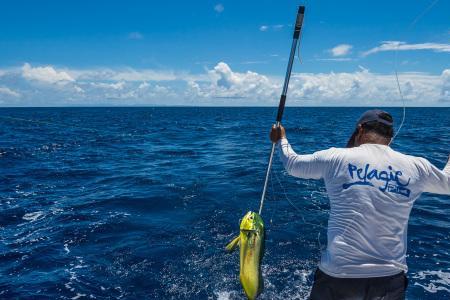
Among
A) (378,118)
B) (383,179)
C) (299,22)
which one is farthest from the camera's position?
(299,22)

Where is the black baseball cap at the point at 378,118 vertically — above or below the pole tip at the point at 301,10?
below

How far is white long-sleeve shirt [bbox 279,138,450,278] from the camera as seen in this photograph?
10.4 feet

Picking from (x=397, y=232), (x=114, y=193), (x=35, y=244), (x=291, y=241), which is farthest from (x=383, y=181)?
(x=114, y=193)

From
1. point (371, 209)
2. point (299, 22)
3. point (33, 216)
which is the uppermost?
point (299, 22)

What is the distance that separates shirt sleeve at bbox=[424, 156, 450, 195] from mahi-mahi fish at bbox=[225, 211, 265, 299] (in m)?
1.70

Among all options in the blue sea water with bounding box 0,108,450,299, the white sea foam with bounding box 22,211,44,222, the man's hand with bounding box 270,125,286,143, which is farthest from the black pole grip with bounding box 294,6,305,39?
the white sea foam with bounding box 22,211,44,222

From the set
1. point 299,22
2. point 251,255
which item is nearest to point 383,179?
point 251,255

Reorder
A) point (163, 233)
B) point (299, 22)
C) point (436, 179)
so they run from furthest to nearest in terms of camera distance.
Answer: point (163, 233), point (299, 22), point (436, 179)

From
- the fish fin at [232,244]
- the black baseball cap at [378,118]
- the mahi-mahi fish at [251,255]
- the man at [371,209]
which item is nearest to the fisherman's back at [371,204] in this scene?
the man at [371,209]

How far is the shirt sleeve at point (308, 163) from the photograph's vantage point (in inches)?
133

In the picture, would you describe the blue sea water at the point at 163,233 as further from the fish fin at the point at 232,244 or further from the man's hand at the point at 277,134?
the man's hand at the point at 277,134

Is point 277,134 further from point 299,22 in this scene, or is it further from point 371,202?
point 299,22

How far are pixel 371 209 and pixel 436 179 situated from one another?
71cm

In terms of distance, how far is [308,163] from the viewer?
346cm
